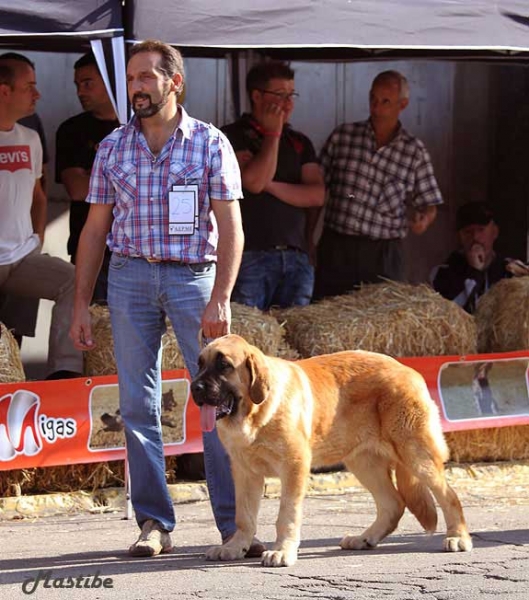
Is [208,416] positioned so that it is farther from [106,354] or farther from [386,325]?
[386,325]

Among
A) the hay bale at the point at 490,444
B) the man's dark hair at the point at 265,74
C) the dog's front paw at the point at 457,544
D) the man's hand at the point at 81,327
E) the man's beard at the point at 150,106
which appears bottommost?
the hay bale at the point at 490,444

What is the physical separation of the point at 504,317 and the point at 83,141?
335cm

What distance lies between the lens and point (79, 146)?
31.7ft

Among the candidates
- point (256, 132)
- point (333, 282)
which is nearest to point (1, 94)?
point (256, 132)

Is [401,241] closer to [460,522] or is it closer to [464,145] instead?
[464,145]

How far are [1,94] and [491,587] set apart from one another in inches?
196

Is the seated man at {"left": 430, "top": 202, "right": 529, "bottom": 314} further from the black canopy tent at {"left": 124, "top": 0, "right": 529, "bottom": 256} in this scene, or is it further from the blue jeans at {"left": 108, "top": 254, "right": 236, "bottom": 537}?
the blue jeans at {"left": 108, "top": 254, "right": 236, "bottom": 537}

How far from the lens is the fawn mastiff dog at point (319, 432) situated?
6.03 meters

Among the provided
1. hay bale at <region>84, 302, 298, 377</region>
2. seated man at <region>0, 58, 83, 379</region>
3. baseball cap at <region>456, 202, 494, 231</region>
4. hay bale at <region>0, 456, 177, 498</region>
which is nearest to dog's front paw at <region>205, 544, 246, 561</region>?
hay bale at <region>0, 456, 177, 498</region>

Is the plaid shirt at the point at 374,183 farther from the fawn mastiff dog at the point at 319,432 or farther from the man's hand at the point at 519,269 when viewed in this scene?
the fawn mastiff dog at the point at 319,432

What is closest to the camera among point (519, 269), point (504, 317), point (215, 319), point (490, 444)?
point (215, 319)

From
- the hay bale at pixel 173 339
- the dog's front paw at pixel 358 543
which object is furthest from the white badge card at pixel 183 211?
the hay bale at pixel 173 339

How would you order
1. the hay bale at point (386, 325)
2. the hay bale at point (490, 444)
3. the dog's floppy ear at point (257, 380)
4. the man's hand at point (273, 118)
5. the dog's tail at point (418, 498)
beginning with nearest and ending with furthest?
the dog's floppy ear at point (257, 380), the dog's tail at point (418, 498), the hay bale at point (386, 325), the hay bale at point (490, 444), the man's hand at point (273, 118)

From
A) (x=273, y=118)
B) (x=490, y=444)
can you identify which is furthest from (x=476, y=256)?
(x=273, y=118)
